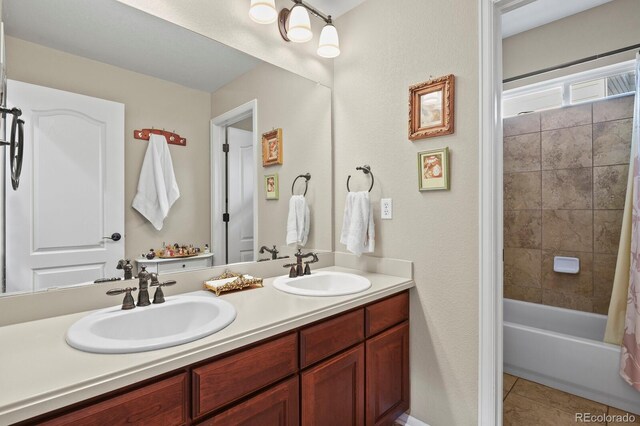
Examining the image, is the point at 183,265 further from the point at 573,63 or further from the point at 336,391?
the point at 573,63

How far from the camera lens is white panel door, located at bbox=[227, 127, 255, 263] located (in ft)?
5.63

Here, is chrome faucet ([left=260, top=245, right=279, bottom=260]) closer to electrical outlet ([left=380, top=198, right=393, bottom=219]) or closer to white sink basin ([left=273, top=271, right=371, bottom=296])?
white sink basin ([left=273, top=271, right=371, bottom=296])

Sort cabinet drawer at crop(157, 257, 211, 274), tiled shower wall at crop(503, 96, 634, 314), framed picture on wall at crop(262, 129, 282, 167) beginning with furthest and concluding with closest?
tiled shower wall at crop(503, 96, 634, 314) → framed picture on wall at crop(262, 129, 282, 167) → cabinet drawer at crop(157, 257, 211, 274)

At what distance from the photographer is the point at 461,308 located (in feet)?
5.22

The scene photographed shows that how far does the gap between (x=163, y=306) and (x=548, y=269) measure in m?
2.89

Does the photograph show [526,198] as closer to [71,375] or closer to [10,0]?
[71,375]

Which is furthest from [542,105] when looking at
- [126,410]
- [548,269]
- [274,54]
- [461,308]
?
[126,410]

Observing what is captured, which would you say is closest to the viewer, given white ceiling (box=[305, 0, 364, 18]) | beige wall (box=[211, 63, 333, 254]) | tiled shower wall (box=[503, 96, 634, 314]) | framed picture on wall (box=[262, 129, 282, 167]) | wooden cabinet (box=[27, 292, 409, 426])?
wooden cabinet (box=[27, 292, 409, 426])

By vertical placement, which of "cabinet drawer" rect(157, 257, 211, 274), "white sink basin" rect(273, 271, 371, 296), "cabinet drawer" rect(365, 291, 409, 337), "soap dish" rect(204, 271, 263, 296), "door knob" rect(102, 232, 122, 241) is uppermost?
"door knob" rect(102, 232, 122, 241)

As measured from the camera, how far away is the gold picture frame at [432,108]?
1601 mm

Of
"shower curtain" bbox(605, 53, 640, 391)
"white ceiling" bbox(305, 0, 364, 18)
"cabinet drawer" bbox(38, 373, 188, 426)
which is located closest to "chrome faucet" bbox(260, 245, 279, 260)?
"cabinet drawer" bbox(38, 373, 188, 426)

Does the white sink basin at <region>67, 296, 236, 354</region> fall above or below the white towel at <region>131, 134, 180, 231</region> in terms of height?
below

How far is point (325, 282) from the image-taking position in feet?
6.07

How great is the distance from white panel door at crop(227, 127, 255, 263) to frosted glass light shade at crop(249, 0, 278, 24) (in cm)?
56
